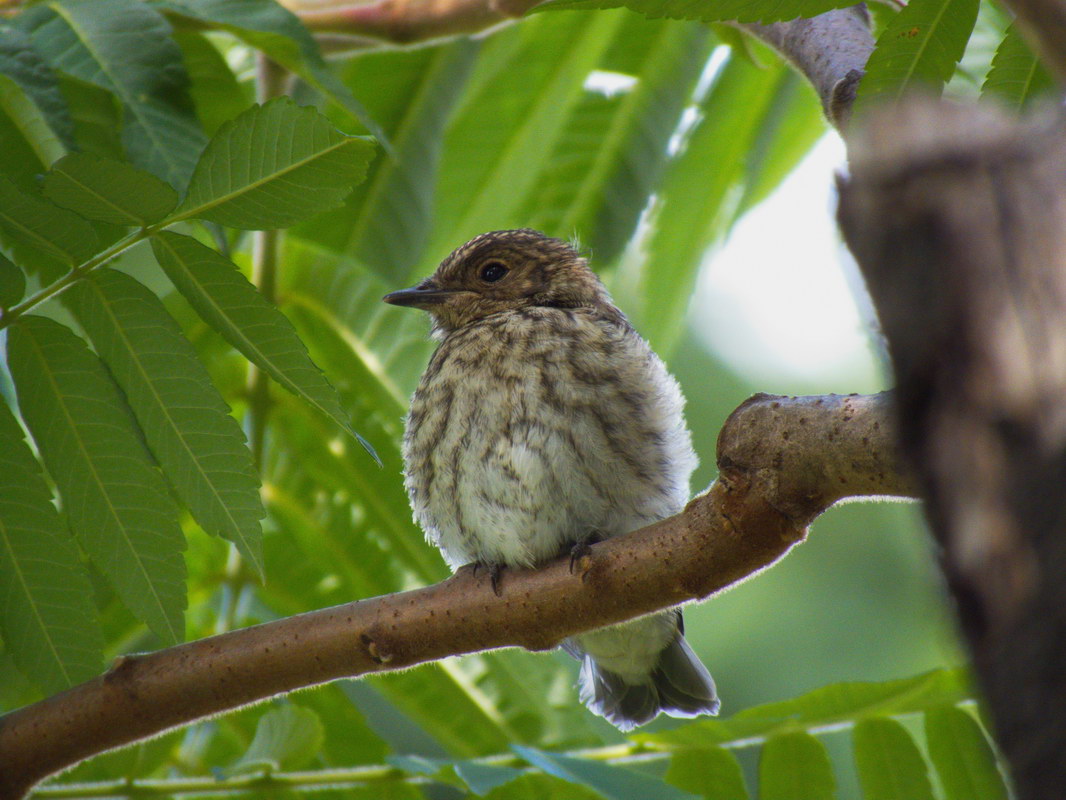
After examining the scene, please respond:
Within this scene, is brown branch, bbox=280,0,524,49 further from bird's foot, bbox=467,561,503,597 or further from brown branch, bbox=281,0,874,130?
bird's foot, bbox=467,561,503,597

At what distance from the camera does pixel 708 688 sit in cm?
339

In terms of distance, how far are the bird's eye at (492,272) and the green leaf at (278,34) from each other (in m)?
A: 1.64

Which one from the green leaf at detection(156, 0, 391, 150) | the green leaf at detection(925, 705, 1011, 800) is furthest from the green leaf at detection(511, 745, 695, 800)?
the green leaf at detection(156, 0, 391, 150)

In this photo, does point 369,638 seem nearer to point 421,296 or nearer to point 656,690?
point 656,690

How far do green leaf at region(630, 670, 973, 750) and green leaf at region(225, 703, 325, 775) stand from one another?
0.68m

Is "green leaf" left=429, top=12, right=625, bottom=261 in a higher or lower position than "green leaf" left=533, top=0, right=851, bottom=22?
lower

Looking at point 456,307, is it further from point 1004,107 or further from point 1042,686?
point 1042,686

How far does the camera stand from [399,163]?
3316 mm

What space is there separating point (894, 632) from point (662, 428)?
8.71m

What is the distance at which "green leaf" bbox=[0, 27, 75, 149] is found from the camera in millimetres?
2262

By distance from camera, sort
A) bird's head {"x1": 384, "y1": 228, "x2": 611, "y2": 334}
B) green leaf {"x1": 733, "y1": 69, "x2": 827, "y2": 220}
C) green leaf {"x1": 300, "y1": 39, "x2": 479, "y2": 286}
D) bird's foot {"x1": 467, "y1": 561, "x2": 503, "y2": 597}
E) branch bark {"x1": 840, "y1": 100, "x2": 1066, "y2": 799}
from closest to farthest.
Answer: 1. branch bark {"x1": 840, "y1": 100, "x2": 1066, "y2": 799}
2. bird's foot {"x1": 467, "y1": 561, "x2": 503, "y2": 597}
3. green leaf {"x1": 300, "y1": 39, "x2": 479, "y2": 286}
4. green leaf {"x1": 733, "y1": 69, "x2": 827, "y2": 220}
5. bird's head {"x1": 384, "y1": 228, "x2": 611, "y2": 334}

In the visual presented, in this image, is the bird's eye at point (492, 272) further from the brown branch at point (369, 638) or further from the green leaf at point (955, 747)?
the green leaf at point (955, 747)

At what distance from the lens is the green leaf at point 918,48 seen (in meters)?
1.82

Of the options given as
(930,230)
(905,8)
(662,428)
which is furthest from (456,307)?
(930,230)
